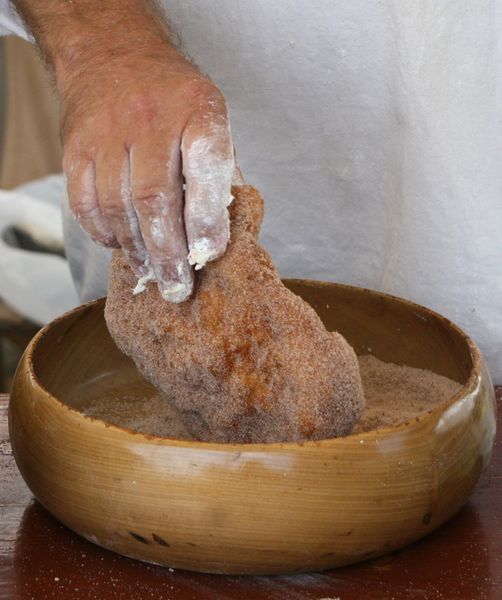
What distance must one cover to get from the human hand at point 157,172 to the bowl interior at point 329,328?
173 millimetres

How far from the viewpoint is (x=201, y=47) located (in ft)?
3.93

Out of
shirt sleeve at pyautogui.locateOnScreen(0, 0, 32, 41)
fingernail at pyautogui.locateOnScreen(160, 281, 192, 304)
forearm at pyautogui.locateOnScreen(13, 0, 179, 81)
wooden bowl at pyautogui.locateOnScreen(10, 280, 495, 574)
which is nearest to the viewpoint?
wooden bowl at pyautogui.locateOnScreen(10, 280, 495, 574)

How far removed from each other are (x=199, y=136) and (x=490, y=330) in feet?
2.04

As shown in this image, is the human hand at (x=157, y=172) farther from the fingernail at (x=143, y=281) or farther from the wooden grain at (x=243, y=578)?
the wooden grain at (x=243, y=578)

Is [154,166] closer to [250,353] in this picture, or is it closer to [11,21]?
[250,353]

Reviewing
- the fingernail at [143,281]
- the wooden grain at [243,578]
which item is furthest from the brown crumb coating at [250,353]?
the wooden grain at [243,578]

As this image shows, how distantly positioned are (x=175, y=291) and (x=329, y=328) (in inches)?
11.8

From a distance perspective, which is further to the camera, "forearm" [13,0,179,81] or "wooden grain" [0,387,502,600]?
"forearm" [13,0,179,81]

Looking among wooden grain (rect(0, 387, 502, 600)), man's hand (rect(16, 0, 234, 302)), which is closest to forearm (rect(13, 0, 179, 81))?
man's hand (rect(16, 0, 234, 302))

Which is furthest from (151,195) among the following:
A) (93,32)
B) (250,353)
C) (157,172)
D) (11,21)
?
(11,21)

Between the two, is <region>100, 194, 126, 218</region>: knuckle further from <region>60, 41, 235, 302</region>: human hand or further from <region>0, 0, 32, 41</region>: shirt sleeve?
<region>0, 0, 32, 41</region>: shirt sleeve

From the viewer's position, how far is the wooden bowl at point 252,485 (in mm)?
678

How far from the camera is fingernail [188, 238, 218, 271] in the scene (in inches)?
29.9

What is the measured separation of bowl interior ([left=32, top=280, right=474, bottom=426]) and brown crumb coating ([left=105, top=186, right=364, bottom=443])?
5.6 inches
